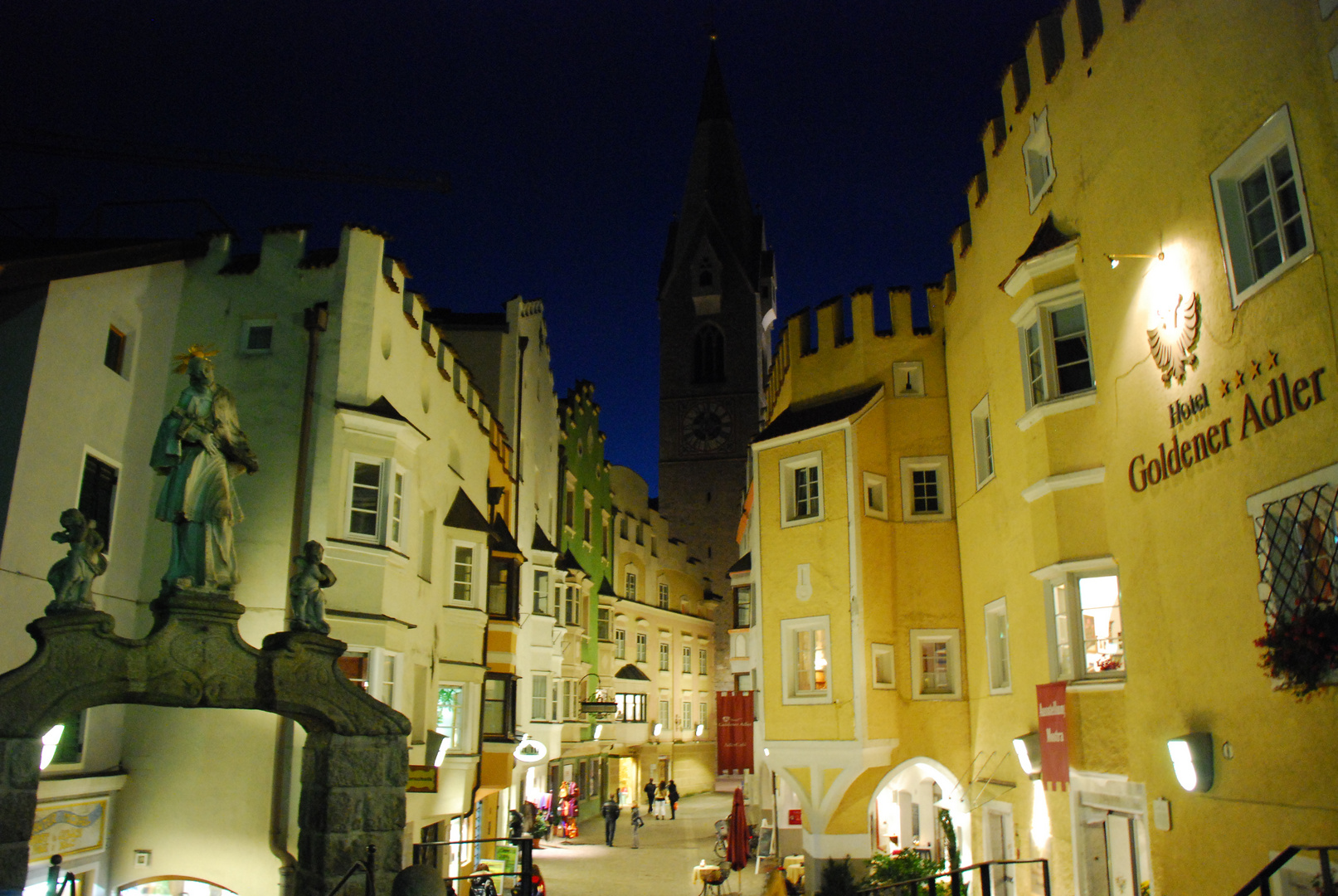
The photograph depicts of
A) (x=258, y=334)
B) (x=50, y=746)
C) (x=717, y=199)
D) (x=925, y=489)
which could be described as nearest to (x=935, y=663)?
(x=925, y=489)

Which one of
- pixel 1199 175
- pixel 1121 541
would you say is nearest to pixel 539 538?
pixel 1121 541

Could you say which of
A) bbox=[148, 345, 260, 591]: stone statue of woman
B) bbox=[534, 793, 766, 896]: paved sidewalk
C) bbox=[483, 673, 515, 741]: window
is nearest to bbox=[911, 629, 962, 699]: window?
bbox=[534, 793, 766, 896]: paved sidewalk

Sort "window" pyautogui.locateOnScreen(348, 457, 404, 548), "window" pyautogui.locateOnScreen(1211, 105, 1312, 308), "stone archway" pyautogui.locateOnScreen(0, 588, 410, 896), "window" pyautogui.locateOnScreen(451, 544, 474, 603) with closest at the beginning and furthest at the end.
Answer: "window" pyautogui.locateOnScreen(1211, 105, 1312, 308) → "stone archway" pyautogui.locateOnScreen(0, 588, 410, 896) → "window" pyautogui.locateOnScreen(348, 457, 404, 548) → "window" pyautogui.locateOnScreen(451, 544, 474, 603)

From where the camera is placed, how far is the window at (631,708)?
144 feet

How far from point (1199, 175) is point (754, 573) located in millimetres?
13122

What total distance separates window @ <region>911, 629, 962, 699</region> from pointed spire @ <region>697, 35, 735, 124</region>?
5639 cm

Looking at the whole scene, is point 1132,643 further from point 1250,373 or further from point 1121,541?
point 1250,373

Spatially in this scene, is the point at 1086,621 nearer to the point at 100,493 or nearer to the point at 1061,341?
the point at 1061,341

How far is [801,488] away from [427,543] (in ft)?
24.2

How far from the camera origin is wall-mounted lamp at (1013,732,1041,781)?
1380cm

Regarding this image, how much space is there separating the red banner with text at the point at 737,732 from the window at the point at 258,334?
611 inches

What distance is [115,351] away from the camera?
15102mm

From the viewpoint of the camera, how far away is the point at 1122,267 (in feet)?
38.6

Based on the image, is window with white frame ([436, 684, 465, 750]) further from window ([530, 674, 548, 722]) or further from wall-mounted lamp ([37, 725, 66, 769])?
window ([530, 674, 548, 722])
